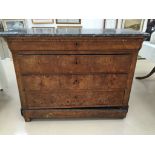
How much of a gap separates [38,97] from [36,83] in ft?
0.50

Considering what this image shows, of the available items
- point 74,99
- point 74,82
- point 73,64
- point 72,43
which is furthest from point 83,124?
point 72,43

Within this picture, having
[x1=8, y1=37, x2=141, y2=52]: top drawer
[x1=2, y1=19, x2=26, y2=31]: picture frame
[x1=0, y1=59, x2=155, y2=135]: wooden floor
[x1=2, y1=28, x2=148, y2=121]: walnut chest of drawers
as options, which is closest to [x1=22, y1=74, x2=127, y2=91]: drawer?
[x1=2, y1=28, x2=148, y2=121]: walnut chest of drawers

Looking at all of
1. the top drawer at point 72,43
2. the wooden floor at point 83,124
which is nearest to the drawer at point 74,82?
the top drawer at point 72,43

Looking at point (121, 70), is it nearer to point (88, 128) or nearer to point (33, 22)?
point (88, 128)

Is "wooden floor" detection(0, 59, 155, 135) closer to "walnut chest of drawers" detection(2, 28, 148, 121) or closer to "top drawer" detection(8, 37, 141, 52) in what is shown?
"walnut chest of drawers" detection(2, 28, 148, 121)

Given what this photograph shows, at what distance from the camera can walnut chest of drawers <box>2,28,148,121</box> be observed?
1.28m

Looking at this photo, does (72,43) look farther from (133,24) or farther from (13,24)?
(133,24)

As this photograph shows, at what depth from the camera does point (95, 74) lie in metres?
1.42

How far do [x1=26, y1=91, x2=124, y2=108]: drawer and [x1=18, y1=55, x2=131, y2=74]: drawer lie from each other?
0.23m

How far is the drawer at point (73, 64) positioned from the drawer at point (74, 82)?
5 centimetres

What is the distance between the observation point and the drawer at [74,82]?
1.42 m

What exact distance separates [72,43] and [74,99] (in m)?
0.55

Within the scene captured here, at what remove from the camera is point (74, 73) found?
1.40 metres
